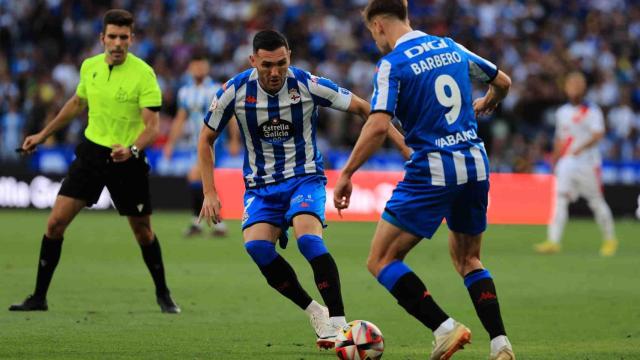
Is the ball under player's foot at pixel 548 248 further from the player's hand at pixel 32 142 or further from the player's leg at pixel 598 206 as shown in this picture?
the player's hand at pixel 32 142

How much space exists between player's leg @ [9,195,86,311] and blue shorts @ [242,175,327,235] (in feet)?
7.05

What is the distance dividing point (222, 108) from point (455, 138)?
1.93 metres

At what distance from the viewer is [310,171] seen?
332 inches

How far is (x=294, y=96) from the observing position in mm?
8367

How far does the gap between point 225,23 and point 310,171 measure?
21507mm

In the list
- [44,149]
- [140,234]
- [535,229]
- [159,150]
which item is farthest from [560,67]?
[140,234]

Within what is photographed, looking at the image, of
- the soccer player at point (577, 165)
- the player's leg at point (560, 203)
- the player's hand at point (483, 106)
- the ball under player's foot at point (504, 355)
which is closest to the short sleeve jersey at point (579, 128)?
the soccer player at point (577, 165)

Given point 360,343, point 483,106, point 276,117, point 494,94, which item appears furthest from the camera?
point 276,117

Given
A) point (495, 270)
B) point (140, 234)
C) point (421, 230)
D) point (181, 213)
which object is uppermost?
point (421, 230)

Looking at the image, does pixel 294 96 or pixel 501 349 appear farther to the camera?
pixel 294 96

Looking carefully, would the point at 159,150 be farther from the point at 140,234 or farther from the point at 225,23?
the point at 140,234

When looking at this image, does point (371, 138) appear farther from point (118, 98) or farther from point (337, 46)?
point (337, 46)

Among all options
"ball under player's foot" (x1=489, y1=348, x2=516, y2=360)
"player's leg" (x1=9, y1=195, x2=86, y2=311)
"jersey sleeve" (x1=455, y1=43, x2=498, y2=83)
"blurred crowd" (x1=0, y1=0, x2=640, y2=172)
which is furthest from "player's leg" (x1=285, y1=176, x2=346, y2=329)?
"blurred crowd" (x1=0, y1=0, x2=640, y2=172)

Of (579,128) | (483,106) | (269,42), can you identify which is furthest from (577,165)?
(269,42)
